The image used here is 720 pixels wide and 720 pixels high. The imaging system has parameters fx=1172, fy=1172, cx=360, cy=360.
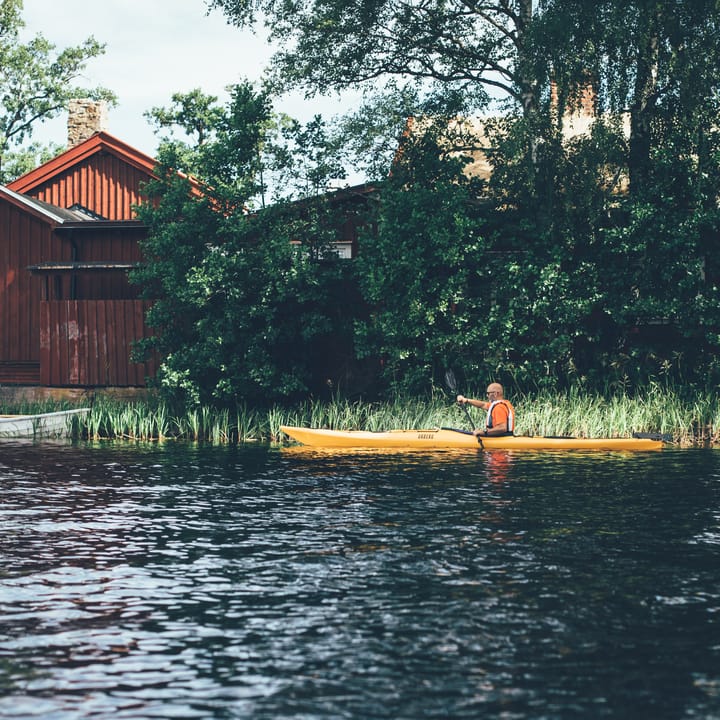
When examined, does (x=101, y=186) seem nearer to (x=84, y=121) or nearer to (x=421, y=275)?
(x=84, y=121)

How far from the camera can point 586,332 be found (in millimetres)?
23875

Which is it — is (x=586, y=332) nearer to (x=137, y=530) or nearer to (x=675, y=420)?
(x=675, y=420)

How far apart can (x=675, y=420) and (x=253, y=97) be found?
441 inches

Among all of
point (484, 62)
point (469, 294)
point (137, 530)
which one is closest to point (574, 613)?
point (137, 530)

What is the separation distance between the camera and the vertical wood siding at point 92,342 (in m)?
26.6

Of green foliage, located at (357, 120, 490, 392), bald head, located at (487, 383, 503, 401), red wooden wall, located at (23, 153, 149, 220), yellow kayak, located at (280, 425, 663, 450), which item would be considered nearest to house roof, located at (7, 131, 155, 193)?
red wooden wall, located at (23, 153, 149, 220)

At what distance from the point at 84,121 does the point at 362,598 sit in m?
30.8

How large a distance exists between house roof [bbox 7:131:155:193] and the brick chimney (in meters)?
1.75

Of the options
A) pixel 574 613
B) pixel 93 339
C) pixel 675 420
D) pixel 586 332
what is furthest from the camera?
pixel 93 339

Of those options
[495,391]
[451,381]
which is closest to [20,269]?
[451,381]

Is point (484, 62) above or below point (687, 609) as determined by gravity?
above

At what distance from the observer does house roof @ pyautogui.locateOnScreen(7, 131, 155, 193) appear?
114 feet

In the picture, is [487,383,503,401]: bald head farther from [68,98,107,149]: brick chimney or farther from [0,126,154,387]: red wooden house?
[68,98,107,149]: brick chimney

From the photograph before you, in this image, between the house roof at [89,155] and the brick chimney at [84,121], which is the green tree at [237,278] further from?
the brick chimney at [84,121]
